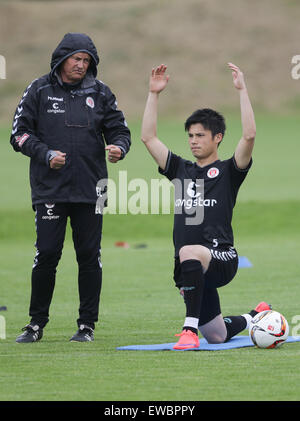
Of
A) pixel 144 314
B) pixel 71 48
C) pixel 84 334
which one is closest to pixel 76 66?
pixel 71 48

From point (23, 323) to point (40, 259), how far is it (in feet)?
5.32

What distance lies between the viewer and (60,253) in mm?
8273

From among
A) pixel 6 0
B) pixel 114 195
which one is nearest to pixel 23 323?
pixel 114 195

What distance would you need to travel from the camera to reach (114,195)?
2553 centimetres

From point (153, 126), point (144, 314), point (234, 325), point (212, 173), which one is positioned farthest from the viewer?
point (144, 314)

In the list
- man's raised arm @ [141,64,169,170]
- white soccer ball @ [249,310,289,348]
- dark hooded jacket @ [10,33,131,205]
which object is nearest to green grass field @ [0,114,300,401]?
white soccer ball @ [249,310,289,348]

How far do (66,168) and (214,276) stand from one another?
1509mm

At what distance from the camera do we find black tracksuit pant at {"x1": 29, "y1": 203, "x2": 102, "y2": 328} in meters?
8.18

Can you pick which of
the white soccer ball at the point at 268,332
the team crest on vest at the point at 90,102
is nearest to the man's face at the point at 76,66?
the team crest on vest at the point at 90,102

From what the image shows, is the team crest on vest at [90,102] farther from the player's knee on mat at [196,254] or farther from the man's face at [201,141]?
the player's knee on mat at [196,254]

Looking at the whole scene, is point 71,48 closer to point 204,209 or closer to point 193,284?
point 204,209

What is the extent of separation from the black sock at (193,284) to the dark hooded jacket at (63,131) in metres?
1.15

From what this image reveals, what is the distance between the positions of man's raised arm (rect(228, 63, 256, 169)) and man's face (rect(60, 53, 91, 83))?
49.5 inches

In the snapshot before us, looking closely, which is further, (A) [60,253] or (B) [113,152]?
(A) [60,253]
